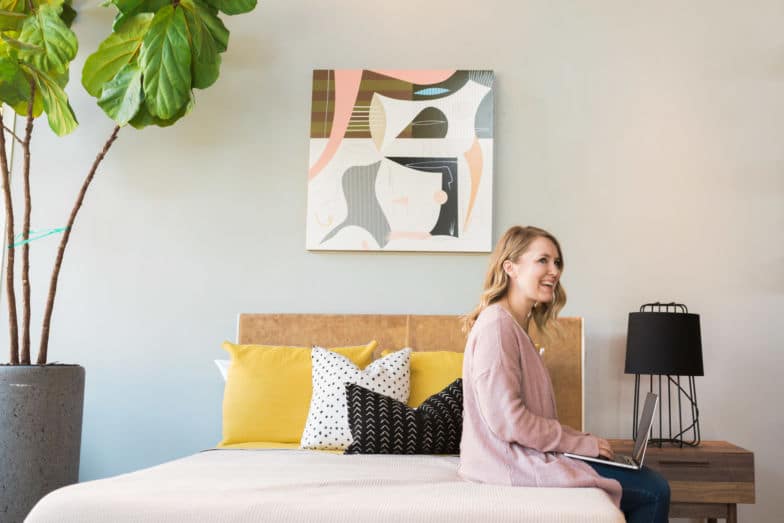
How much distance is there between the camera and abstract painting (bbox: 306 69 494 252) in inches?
143

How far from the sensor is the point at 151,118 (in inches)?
137

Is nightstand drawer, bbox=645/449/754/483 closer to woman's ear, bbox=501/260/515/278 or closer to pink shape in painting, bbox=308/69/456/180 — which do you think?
woman's ear, bbox=501/260/515/278

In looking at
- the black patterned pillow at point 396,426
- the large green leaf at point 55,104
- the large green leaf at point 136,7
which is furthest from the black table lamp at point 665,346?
the large green leaf at point 55,104

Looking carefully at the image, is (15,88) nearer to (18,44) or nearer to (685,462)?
(18,44)

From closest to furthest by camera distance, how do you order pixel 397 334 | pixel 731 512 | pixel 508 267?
pixel 508 267
pixel 731 512
pixel 397 334

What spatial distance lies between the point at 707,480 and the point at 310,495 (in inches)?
70.7

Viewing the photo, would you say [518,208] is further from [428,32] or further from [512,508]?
[512,508]

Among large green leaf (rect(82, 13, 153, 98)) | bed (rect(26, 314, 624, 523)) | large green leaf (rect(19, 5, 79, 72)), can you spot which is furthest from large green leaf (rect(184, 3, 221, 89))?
bed (rect(26, 314, 624, 523))

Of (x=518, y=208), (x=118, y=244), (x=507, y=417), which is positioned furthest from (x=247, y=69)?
(x=507, y=417)

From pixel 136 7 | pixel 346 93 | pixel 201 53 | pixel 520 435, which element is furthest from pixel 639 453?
pixel 136 7

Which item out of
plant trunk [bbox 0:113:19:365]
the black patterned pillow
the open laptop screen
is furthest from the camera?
plant trunk [bbox 0:113:19:365]

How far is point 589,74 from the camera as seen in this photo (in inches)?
146

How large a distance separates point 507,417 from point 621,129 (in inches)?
80.1

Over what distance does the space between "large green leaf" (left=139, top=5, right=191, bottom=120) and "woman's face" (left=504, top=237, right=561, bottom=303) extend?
1.75 m
